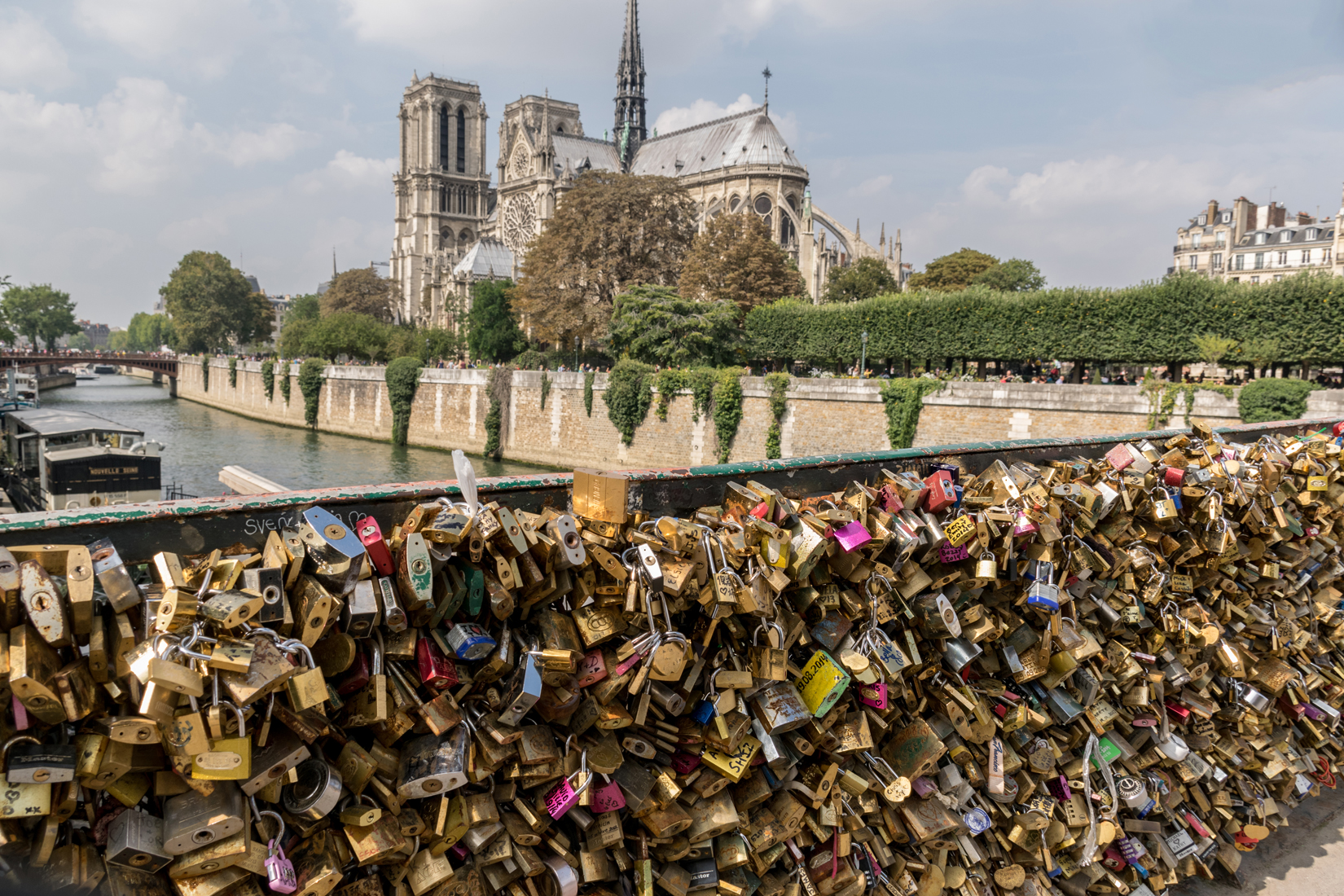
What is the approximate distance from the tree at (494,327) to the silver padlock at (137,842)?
4489 centimetres

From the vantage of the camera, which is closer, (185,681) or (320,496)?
(185,681)

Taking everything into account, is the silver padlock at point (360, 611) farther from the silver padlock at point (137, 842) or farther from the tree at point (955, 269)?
the tree at point (955, 269)

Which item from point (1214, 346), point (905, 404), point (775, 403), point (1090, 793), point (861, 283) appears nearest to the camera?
point (1090, 793)

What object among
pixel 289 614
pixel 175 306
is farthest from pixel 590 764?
pixel 175 306

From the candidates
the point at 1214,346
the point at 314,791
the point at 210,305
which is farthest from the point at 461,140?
the point at 314,791

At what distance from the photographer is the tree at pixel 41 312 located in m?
94.6

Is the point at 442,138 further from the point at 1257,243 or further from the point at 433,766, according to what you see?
the point at 433,766

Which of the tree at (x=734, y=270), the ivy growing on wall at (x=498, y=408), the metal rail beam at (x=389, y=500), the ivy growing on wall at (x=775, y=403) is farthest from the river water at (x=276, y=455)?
the metal rail beam at (x=389, y=500)

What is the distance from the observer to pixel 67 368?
105m

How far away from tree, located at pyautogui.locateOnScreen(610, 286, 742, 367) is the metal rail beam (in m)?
25.9

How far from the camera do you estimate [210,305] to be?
71438 millimetres

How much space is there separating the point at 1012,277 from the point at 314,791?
56.1 m

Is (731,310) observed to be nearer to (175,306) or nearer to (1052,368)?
(1052,368)

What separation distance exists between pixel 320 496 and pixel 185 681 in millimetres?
599
